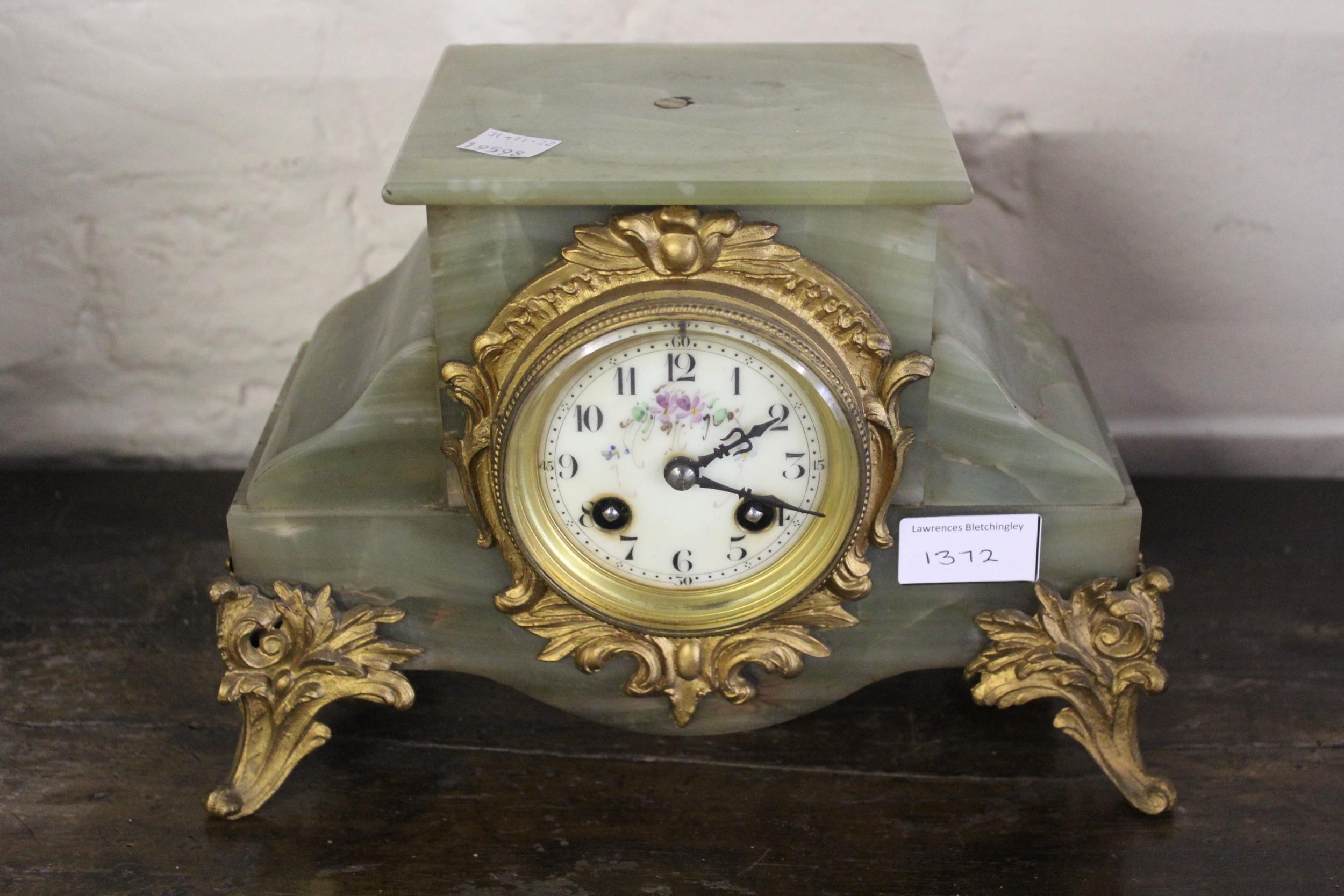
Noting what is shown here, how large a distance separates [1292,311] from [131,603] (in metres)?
1.49

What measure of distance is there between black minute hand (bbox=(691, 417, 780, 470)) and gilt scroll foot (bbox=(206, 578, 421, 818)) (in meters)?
0.34

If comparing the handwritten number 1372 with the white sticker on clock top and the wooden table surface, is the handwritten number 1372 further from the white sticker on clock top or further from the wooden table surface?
the wooden table surface

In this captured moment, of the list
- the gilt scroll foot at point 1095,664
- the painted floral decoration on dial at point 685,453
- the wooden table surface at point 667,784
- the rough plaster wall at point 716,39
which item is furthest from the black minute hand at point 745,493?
the rough plaster wall at point 716,39

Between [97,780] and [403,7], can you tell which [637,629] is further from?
[403,7]

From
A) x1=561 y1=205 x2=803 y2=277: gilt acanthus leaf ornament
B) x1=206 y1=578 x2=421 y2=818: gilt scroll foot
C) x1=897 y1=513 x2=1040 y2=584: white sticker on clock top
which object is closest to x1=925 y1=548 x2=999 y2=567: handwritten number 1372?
x1=897 y1=513 x2=1040 y2=584: white sticker on clock top

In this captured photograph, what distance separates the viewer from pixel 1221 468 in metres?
2.11

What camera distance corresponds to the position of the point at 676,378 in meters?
1.34

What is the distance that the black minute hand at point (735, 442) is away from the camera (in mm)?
1363

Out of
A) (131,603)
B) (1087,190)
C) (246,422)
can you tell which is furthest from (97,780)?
(1087,190)

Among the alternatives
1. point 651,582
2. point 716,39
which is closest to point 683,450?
point 651,582

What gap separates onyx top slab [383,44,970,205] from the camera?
1266 millimetres

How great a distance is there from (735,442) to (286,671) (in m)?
0.49

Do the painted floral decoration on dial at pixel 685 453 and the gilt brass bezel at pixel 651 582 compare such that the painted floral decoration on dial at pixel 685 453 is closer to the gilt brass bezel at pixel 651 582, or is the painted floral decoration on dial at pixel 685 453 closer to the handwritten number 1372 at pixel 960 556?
the gilt brass bezel at pixel 651 582

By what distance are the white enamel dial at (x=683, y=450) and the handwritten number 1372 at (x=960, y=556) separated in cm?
13
